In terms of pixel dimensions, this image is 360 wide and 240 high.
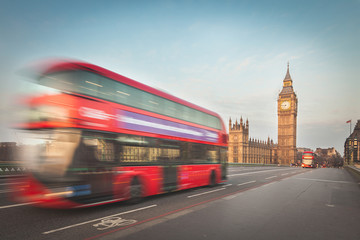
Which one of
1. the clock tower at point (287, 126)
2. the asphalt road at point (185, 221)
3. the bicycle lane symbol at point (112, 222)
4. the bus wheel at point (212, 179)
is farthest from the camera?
the clock tower at point (287, 126)

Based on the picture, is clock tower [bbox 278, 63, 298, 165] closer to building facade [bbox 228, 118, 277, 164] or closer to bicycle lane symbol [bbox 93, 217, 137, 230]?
building facade [bbox 228, 118, 277, 164]

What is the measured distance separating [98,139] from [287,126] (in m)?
117

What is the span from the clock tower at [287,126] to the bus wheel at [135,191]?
11063cm

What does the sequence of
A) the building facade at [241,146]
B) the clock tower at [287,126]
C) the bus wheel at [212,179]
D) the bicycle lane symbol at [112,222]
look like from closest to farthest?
1. the bicycle lane symbol at [112,222]
2. the bus wheel at [212,179]
3. the building facade at [241,146]
4. the clock tower at [287,126]

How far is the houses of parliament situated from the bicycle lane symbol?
89.5 m

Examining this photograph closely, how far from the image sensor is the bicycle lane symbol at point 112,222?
5680 millimetres

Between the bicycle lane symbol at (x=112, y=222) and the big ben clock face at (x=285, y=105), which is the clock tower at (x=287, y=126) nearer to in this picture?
the big ben clock face at (x=285, y=105)

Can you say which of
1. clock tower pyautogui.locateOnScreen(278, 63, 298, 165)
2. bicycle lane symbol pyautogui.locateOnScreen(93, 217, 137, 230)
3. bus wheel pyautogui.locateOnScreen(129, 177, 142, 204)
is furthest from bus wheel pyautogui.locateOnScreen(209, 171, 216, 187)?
clock tower pyautogui.locateOnScreen(278, 63, 298, 165)

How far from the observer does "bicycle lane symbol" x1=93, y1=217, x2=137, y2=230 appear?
18.6ft

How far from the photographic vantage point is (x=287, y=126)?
368 ft

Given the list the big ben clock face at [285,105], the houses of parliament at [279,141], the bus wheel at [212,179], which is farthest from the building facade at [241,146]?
the bus wheel at [212,179]

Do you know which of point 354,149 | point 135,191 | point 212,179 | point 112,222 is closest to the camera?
point 112,222

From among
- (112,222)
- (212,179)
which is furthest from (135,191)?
(212,179)

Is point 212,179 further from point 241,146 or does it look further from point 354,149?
point 241,146
